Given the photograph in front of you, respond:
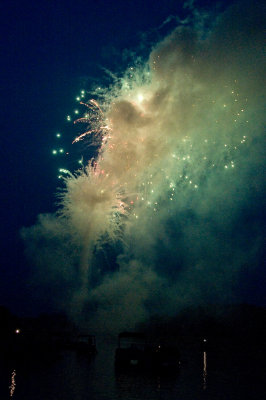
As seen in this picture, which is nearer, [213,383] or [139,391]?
[139,391]

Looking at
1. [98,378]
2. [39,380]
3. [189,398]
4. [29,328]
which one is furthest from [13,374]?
[29,328]

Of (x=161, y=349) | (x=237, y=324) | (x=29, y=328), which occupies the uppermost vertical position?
(x=237, y=324)

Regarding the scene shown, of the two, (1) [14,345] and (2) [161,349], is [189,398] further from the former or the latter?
(1) [14,345]

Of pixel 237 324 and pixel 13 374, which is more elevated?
pixel 237 324

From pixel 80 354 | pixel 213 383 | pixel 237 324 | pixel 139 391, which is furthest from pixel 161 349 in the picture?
pixel 237 324

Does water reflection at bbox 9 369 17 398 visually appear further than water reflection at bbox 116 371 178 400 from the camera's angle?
No

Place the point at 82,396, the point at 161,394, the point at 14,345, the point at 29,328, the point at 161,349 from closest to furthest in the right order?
the point at 82,396 < the point at 161,394 < the point at 161,349 < the point at 14,345 < the point at 29,328

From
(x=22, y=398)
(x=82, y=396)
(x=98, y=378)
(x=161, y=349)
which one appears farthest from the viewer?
(x=161, y=349)

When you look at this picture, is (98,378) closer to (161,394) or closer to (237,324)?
(161,394)

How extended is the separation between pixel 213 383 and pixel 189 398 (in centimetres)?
607

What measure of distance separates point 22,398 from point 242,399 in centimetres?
882

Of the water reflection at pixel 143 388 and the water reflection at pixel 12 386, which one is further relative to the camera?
the water reflection at pixel 143 388

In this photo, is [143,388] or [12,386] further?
[143,388]

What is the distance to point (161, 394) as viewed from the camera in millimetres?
14461
